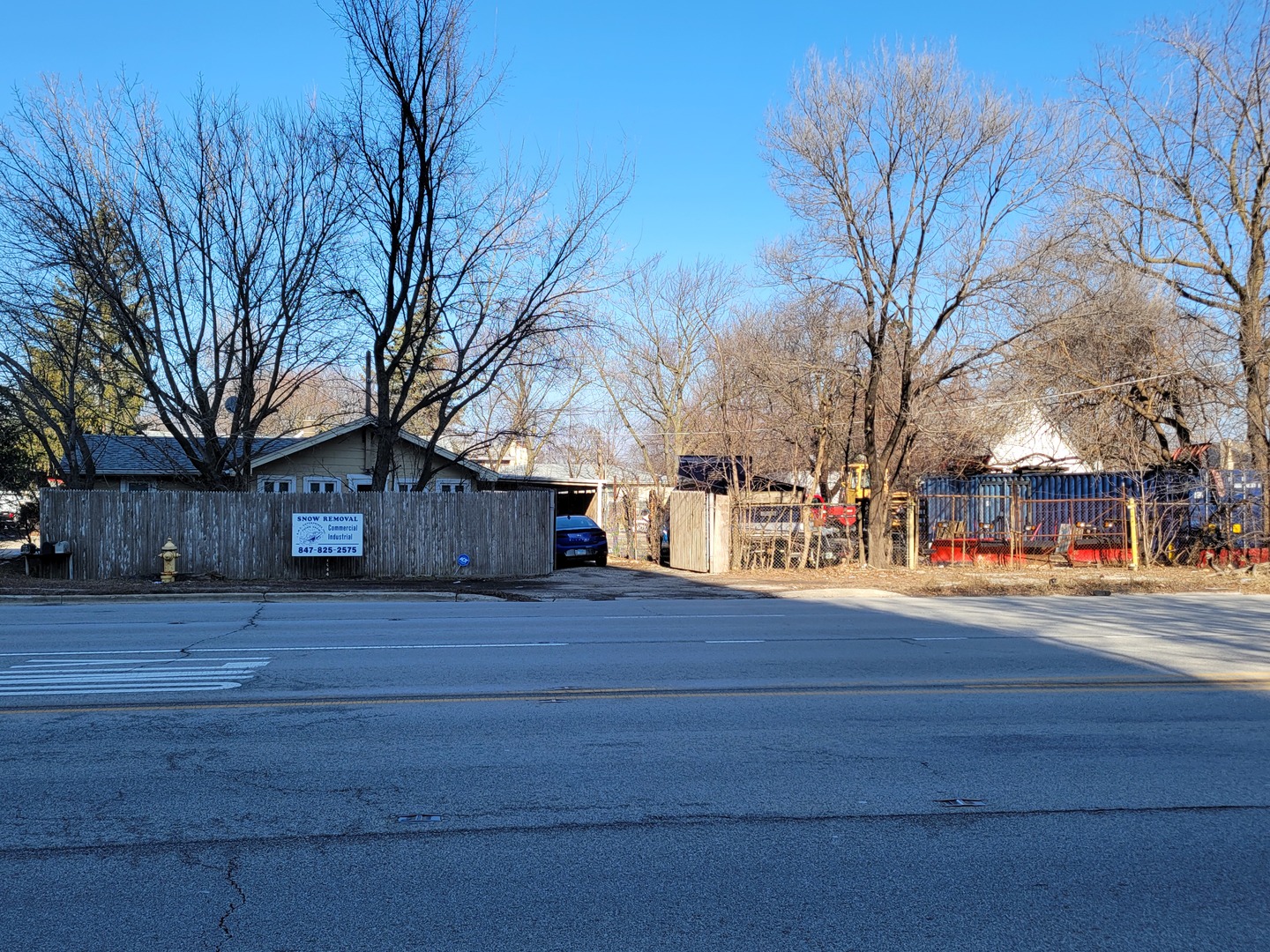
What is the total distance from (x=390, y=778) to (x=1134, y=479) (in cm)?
2686

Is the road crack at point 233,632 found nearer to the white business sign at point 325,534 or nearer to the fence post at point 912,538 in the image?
the white business sign at point 325,534

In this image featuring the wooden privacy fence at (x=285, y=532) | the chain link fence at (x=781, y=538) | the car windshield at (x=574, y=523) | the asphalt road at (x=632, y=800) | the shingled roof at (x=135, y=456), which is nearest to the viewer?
the asphalt road at (x=632, y=800)

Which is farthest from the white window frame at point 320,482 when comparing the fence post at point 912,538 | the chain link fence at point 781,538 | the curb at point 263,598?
the fence post at point 912,538

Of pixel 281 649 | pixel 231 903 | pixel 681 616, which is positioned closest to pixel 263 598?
pixel 281 649

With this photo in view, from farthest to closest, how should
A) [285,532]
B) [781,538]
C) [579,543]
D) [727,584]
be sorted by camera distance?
[579,543], [781,538], [285,532], [727,584]

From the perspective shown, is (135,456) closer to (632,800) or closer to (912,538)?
(912,538)

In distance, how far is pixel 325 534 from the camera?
859 inches

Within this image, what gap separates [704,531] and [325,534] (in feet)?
28.5

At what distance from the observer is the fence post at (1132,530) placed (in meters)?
25.6

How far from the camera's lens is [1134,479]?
28.1 m

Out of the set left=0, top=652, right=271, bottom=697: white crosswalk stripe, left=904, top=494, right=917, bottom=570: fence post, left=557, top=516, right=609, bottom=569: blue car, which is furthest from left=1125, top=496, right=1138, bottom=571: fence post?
left=0, top=652, right=271, bottom=697: white crosswalk stripe

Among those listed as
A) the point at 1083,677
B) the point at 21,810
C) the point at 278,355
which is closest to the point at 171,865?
the point at 21,810

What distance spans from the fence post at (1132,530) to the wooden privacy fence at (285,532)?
1460 centimetres

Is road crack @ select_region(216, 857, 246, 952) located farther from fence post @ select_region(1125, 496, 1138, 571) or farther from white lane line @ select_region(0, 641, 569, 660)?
fence post @ select_region(1125, 496, 1138, 571)
